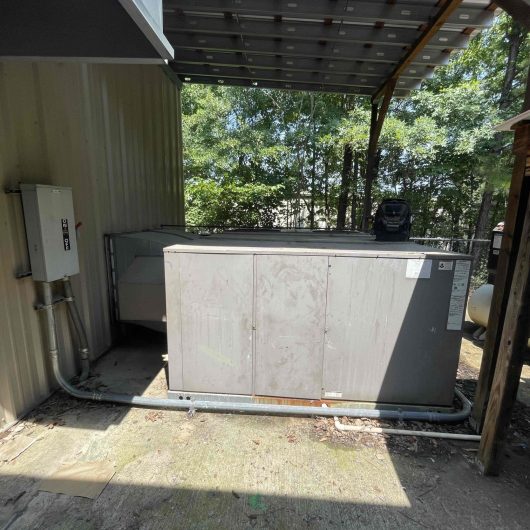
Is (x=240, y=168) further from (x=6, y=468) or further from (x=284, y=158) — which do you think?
(x=6, y=468)

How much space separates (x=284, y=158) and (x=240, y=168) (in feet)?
5.05

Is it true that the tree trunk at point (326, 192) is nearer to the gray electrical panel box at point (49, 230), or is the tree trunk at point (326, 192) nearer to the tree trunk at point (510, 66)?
A: the tree trunk at point (510, 66)

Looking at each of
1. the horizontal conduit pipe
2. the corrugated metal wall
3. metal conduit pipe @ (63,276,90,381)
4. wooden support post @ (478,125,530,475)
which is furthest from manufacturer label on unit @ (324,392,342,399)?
the corrugated metal wall

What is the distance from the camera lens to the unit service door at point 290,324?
2414 millimetres

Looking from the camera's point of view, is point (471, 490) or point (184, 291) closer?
point (471, 490)

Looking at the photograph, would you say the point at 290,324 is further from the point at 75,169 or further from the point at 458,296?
the point at 75,169

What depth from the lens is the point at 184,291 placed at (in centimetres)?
250

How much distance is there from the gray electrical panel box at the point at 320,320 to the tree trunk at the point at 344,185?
858 cm

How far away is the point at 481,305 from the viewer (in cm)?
433

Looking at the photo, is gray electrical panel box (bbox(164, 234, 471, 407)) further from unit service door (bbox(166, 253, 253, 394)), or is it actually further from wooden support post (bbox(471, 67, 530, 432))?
wooden support post (bbox(471, 67, 530, 432))

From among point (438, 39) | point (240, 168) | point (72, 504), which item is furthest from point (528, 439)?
point (240, 168)

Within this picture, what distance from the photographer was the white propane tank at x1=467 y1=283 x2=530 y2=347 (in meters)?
4.26

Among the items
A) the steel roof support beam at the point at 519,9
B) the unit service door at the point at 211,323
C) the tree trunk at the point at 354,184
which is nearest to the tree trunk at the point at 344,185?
the tree trunk at the point at 354,184

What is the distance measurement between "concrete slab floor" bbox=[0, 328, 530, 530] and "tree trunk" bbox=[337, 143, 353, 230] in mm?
9417
